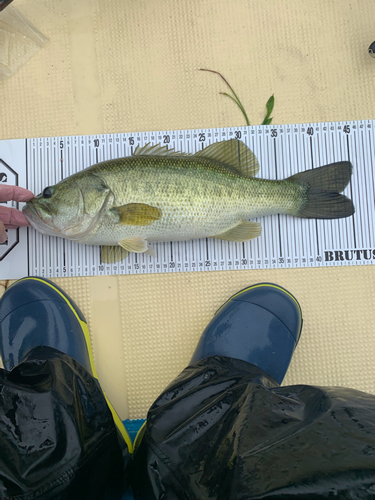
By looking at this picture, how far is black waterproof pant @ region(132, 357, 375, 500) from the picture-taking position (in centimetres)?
74

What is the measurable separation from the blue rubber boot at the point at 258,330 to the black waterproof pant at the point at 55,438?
51 centimetres

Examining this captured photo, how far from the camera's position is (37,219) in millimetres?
1516

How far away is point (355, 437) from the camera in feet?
2.66

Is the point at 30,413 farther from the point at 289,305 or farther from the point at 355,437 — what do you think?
the point at 289,305

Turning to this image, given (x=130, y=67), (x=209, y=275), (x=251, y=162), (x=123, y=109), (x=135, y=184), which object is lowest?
(x=209, y=275)

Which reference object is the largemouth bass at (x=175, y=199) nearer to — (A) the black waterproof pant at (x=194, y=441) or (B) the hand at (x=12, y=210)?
(B) the hand at (x=12, y=210)

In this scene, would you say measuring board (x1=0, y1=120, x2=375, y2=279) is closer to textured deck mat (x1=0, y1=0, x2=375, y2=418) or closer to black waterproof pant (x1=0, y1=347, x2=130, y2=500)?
textured deck mat (x1=0, y1=0, x2=375, y2=418)

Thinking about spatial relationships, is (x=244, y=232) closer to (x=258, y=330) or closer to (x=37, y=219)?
(x=258, y=330)

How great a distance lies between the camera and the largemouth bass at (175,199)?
1.46 m

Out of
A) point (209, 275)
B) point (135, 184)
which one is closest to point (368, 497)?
point (209, 275)

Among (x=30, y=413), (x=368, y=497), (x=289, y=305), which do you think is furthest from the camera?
(x=289, y=305)

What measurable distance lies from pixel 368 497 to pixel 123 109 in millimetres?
1752

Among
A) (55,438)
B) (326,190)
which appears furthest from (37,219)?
(326,190)

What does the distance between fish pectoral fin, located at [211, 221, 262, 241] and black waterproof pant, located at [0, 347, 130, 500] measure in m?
0.86
